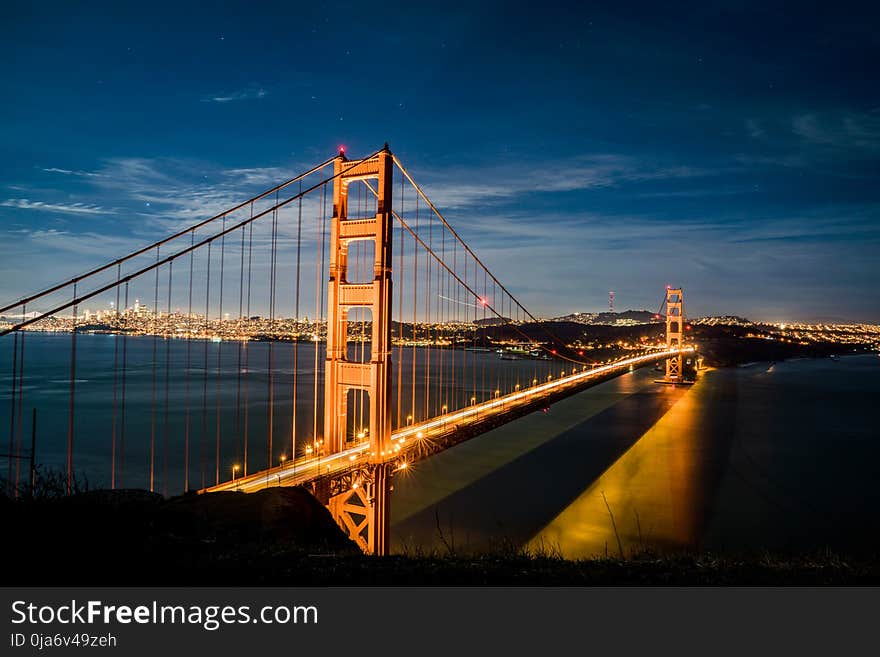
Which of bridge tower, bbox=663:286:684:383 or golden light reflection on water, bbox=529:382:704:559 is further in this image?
bridge tower, bbox=663:286:684:383

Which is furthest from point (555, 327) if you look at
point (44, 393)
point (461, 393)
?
point (44, 393)

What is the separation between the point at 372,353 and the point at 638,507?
41.4 feet

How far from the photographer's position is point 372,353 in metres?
13.2

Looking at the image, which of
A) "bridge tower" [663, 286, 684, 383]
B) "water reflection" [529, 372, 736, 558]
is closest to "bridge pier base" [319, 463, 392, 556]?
"water reflection" [529, 372, 736, 558]

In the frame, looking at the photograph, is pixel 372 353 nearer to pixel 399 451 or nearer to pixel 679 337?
pixel 399 451

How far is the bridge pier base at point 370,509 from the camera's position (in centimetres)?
1225

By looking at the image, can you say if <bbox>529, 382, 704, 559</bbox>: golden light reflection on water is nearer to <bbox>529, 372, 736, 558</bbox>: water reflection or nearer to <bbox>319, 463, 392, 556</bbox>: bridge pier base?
<bbox>529, 372, 736, 558</bbox>: water reflection

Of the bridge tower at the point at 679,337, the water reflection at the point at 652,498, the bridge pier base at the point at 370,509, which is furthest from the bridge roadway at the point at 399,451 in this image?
the bridge tower at the point at 679,337

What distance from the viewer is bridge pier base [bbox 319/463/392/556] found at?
40.2ft

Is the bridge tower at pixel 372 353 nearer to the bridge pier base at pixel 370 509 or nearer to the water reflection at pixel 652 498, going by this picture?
the bridge pier base at pixel 370 509

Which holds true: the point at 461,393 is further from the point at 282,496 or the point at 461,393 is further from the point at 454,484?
the point at 282,496

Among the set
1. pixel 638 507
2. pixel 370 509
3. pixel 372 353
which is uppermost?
pixel 372 353

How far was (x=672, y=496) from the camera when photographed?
20.9 m

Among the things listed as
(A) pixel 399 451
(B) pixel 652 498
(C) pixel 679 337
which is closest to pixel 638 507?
(B) pixel 652 498
